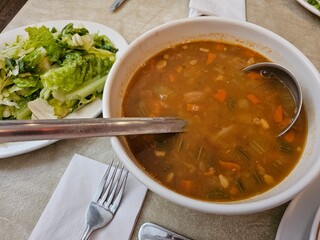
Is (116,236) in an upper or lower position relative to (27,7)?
lower

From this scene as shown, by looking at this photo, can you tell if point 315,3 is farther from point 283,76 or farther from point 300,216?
point 300,216

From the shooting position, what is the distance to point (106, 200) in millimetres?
1069

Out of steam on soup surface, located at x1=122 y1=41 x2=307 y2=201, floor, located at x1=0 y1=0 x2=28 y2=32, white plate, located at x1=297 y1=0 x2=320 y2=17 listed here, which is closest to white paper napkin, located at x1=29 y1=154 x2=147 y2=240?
steam on soup surface, located at x1=122 y1=41 x2=307 y2=201

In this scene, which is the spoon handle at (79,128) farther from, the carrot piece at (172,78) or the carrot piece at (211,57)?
the carrot piece at (211,57)

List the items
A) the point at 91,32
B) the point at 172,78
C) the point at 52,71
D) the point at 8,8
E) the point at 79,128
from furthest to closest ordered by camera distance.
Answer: the point at 8,8, the point at 91,32, the point at 52,71, the point at 172,78, the point at 79,128

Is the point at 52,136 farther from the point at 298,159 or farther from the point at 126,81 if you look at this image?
the point at 298,159

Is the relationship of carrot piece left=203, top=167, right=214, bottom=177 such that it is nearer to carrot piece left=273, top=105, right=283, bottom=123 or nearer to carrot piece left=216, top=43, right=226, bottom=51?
carrot piece left=273, top=105, right=283, bottom=123

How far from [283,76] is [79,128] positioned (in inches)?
31.2

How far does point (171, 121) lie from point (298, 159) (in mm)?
430

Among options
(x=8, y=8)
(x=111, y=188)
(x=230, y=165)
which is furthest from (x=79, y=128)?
(x=8, y=8)

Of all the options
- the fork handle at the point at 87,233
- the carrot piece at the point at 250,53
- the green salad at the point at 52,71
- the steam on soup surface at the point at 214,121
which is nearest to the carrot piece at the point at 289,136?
the steam on soup surface at the point at 214,121

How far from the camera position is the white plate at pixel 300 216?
96 cm

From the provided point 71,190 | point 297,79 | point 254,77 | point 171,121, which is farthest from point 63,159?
point 297,79

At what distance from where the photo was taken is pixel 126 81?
3.79 feet
